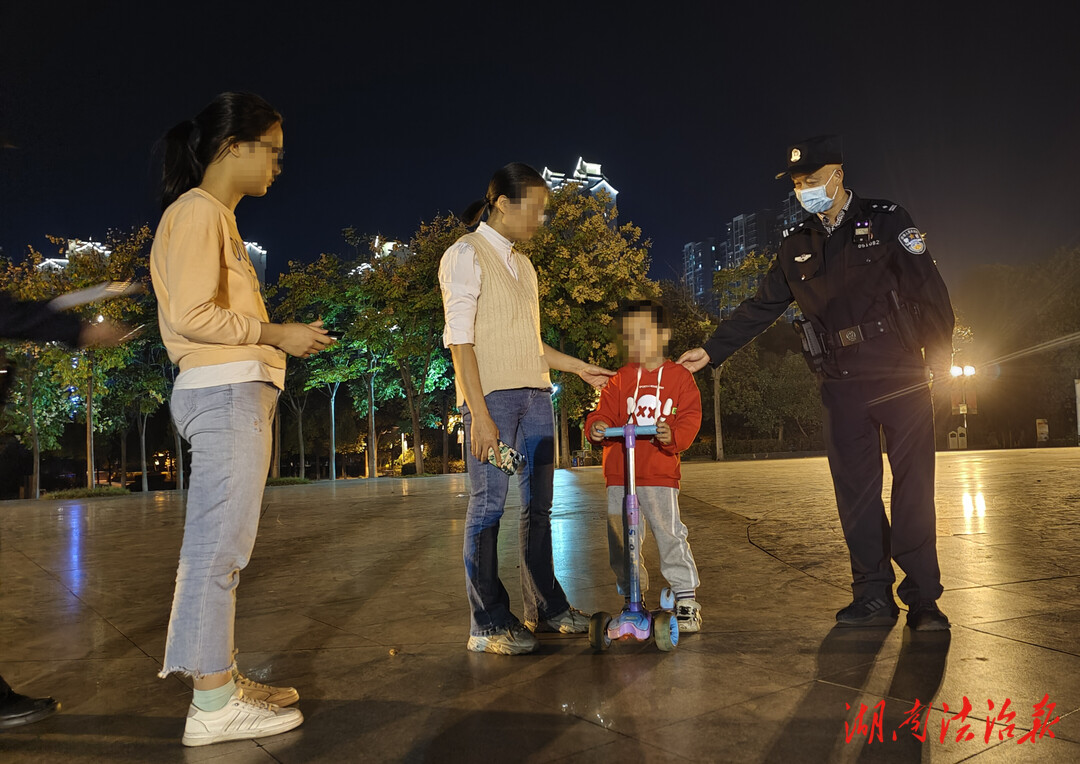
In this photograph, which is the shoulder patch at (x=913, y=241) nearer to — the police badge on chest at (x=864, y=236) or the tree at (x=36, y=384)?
the police badge on chest at (x=864, y=236)

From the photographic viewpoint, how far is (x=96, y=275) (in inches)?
888

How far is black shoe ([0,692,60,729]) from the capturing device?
2518 millimetres

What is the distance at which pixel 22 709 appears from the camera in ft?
8.41

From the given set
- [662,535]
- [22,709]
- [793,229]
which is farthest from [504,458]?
[793,229]

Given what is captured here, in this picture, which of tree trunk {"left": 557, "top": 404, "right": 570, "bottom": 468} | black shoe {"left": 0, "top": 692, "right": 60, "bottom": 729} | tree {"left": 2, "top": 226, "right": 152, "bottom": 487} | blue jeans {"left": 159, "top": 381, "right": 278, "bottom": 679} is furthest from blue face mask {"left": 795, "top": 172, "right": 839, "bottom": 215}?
tree trunk {"left": 557, "top": 404, "right": 570, "bottom": 468}

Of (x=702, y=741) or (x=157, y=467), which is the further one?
(x=157, y=467)

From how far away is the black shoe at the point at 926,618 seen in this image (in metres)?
3.16

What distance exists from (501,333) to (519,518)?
0.83m

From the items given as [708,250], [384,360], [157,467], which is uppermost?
[708,250]

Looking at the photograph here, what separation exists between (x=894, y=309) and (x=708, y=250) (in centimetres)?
20341

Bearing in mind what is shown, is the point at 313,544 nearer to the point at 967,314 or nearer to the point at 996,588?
the point at 996,588

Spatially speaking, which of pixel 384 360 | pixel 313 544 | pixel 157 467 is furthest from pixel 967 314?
pixel 157 467

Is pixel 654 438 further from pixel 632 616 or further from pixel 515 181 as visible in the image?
pixel 515 181

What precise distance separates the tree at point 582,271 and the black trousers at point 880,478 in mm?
21109
